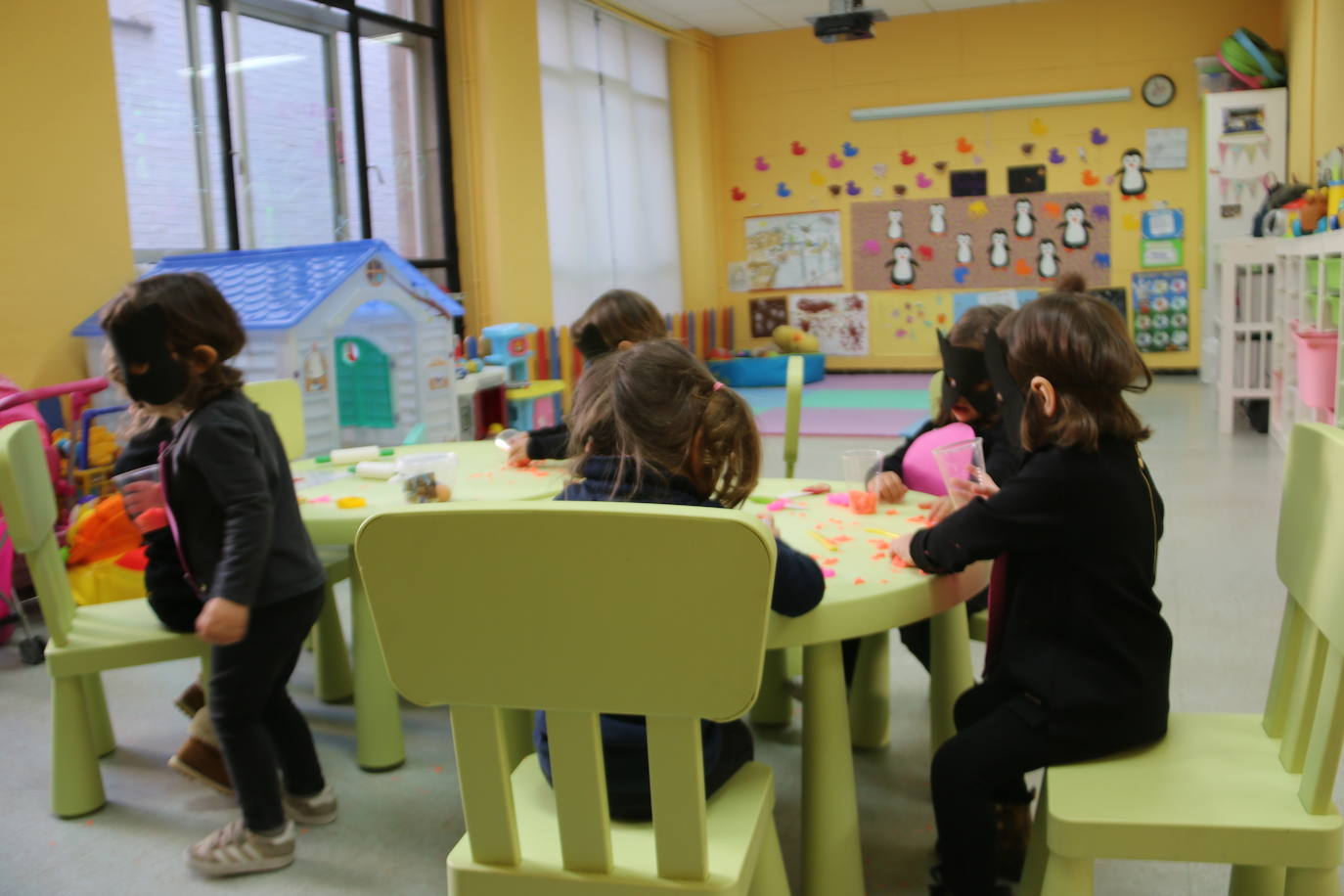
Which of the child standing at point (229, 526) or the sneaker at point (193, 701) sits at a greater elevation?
the child standing at point (229, 526)

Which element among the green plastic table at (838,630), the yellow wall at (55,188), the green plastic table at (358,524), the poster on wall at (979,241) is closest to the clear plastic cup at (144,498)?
the green plastic table at (358,524)

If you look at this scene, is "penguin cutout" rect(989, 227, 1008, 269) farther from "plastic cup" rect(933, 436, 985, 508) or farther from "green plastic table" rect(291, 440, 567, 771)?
"plastic cup" rect(933, 436, 985, 508)

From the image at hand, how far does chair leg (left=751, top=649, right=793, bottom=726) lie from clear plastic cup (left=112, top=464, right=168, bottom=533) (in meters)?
1.26

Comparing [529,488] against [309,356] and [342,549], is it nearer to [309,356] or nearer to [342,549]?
[342,549]

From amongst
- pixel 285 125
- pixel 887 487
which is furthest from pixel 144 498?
pixel 285 125

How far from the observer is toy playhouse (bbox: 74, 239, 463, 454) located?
13.3ft

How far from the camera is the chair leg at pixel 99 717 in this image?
8.14 ft

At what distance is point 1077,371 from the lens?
5.14 ft

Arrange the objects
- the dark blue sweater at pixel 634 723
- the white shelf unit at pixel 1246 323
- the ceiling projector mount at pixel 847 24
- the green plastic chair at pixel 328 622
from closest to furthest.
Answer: the dark blue sweater at pixel 634 723
the green plastic chair at pixel 328 622
the white shelf unit at pixel 1246 323
the ceiling projector mount at pixel 847 24

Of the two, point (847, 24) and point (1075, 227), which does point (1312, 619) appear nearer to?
point (847, 24)

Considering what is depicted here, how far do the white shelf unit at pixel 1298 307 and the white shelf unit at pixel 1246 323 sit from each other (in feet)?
0.32

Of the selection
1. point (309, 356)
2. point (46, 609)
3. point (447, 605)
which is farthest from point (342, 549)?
point (447, 605)

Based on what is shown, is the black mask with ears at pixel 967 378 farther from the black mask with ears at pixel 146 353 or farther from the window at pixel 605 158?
the window at pixel 605 158

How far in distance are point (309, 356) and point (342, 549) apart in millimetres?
1413
